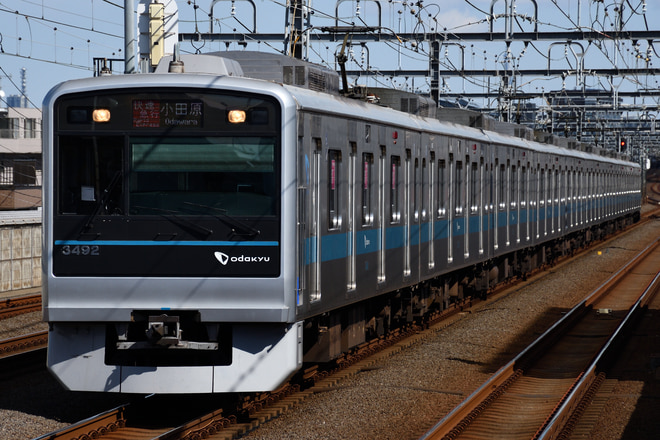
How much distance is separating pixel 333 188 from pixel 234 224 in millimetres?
1651

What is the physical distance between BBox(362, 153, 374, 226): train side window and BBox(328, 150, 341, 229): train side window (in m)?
0.82

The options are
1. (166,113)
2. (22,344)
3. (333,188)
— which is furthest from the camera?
(22,344)

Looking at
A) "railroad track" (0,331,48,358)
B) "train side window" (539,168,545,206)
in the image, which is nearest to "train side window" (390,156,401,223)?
"railroad track" (0,331,48,358)

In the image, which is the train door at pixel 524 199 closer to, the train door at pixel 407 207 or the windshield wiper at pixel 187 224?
the train door at pixel 407 207

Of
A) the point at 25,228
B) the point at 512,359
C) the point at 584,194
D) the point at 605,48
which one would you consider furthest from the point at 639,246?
the point at 512,359

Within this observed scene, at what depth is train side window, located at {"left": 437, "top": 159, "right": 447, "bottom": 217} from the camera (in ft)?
48.4

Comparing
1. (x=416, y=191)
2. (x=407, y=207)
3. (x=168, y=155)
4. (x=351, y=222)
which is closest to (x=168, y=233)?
(x=168, y=155)

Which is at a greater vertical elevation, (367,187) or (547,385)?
(367,187)

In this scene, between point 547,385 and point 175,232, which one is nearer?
point 175,232

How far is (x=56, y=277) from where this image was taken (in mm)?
8656

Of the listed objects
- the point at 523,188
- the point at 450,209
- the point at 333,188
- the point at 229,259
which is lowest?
the point at 229,259

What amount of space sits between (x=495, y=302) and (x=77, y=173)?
1217cm

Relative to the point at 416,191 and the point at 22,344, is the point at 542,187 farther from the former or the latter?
the point at 22,344

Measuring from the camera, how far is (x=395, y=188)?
12250 mm
